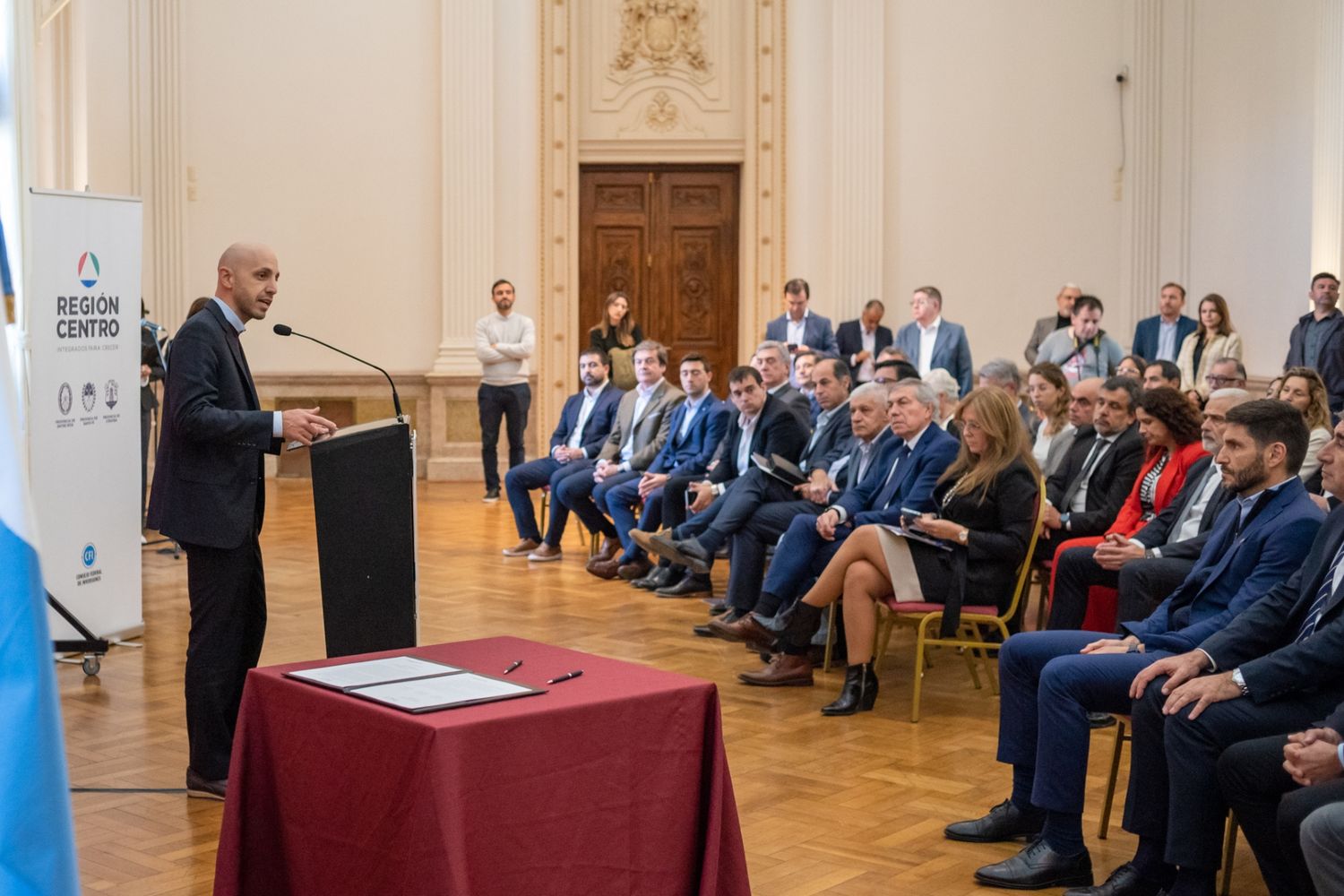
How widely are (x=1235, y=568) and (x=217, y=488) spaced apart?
274cm

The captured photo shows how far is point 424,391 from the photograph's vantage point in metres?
12.7

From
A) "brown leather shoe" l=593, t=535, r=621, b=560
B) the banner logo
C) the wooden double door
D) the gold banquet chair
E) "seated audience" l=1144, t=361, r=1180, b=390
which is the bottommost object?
"brown leather shoe" l=593, t=535, r=621, b=560

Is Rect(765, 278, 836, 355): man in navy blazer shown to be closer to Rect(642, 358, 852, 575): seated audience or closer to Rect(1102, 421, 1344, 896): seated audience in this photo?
Rect(642, 358, 852, 575): seated audience

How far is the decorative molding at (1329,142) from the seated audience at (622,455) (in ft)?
15.4

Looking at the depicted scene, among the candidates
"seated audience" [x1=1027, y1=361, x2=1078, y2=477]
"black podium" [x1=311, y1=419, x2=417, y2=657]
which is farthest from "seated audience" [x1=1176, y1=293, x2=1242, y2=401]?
"black podium" [x1=311, y1=419, x2=417, y2=657]

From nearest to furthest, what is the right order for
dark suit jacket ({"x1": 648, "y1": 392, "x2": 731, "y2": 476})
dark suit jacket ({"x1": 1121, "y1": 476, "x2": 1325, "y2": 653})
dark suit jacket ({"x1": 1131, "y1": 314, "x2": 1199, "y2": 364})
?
dark suit jacket ({"x1": 1121, "y1": 476, "x2": 1325, "y2": 653}), dark suit jacket ({"x1": 648, "y1": 392, "x2": 731, "y2": 476}), dark suit jacket ({"x1": 1131, "y1": 314, "x2": 1199, "y2": 364})

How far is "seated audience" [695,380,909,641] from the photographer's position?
5.51 meters

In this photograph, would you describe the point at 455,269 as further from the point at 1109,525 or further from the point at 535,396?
the point at 1109,525

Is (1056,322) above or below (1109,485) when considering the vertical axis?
above

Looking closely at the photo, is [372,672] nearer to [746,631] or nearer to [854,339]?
[746,631]

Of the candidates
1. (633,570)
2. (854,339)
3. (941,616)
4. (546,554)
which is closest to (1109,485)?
(941,616)

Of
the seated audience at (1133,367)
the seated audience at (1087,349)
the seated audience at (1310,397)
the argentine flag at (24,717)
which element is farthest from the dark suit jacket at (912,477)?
the argentine flag at (24,717)

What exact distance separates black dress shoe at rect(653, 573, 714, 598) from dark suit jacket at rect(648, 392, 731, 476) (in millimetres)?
576

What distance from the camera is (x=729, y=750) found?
176 inches
